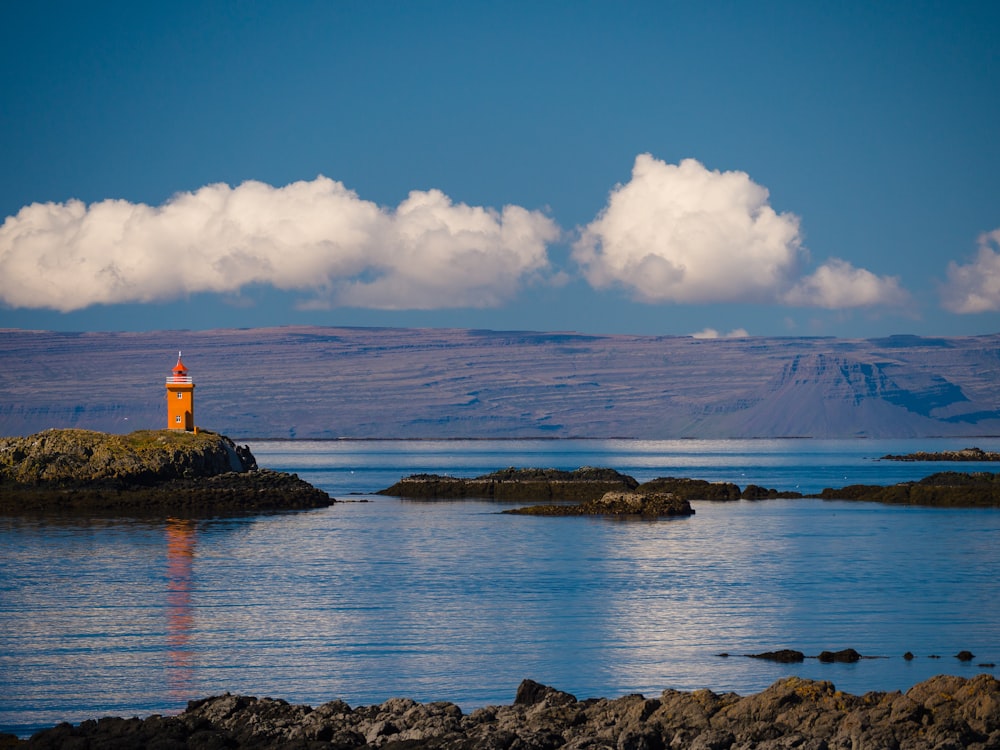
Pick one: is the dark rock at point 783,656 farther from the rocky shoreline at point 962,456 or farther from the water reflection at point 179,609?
the rocky shoreline at point 962,456

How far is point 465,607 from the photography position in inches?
1226

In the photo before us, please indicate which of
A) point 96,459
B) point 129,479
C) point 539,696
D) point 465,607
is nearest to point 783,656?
point 539,696

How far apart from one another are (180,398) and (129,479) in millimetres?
9445

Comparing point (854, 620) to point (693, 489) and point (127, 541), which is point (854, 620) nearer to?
point (127, 541)

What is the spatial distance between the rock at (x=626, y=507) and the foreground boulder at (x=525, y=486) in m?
6.69

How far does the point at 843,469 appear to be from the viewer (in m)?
131

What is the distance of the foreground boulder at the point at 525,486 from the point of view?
71500 mm

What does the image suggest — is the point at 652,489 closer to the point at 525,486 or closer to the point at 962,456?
the point at 525,486

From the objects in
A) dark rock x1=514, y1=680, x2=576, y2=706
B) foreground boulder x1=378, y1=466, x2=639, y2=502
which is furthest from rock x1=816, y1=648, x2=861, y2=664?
foreground boulder x1=378, y1=466, x2=639, y2=502

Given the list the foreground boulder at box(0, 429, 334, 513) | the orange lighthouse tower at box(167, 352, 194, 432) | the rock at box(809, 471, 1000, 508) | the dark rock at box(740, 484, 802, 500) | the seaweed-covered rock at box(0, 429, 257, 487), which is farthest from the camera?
the orange lighthouse tower at box(167, 352, 194, 432)

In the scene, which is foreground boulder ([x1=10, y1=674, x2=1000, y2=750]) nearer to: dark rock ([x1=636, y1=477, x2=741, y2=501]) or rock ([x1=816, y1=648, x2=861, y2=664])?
rock ([x1=816, y1=648, x2=861, y2=664])

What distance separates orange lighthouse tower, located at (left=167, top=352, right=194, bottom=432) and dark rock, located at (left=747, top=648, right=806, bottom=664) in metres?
54.0

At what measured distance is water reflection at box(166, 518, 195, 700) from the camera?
22406 millimetres

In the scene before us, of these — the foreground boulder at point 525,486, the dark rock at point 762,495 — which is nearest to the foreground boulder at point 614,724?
the foreground boulder at point 525,486
